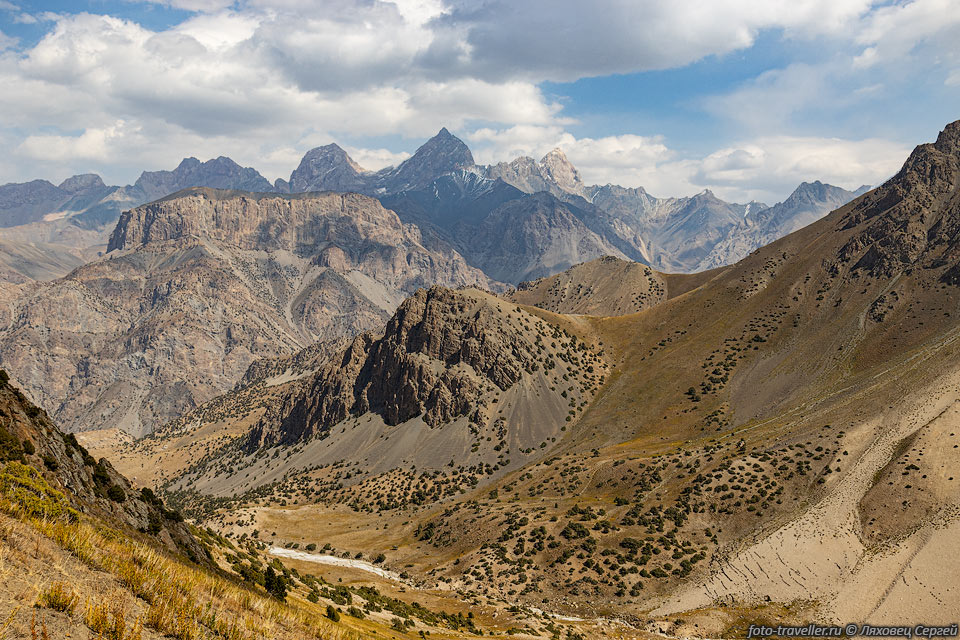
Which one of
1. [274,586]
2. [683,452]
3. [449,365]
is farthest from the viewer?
[449,365]

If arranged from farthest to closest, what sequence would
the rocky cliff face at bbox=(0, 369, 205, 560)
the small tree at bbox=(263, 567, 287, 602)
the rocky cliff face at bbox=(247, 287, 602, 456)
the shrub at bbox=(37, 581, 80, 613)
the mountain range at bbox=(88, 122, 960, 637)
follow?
the rocky cliff face at bbox=(247, 287, 602, 456) → the mountain range at bbox=(88, 122, 960, 637) → the small tree at bbox=(263, 567, 287, 602) → the rocky cliff face at bbox=(0, 369, 205, 560) → the shrub at bbox=(37, 581, 80, 613)

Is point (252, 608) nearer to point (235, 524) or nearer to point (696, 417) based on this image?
point (235, 524)

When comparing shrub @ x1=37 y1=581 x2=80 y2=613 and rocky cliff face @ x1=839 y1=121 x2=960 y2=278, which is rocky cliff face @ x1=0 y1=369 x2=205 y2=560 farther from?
rocky cliff face @ x1=839 y1=121 x2=960 y2=278

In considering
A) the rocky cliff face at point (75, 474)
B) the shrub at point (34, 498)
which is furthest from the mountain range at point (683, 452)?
the shrub at point (34, 498)

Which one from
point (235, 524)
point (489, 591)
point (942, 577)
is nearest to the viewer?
point (942, 577)

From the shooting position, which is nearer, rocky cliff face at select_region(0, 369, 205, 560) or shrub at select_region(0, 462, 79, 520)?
shrub at select_region(0, 462, 79, 520)

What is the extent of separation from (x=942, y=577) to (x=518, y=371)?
405 ft

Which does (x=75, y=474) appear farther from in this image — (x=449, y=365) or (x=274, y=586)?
(x=449, y=365)

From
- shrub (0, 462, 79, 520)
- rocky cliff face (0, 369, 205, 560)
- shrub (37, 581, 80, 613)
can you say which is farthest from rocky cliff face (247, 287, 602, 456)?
shrub (37, 581, 80, 613)

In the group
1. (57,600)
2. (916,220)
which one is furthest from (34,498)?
(916,220)

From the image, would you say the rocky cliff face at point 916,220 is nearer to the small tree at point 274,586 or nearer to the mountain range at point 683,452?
the mountain range at point 683,452

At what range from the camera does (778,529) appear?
7244cm

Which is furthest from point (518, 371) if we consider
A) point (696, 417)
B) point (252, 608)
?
point (252, 608)

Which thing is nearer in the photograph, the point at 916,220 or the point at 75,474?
the point at 75,474
